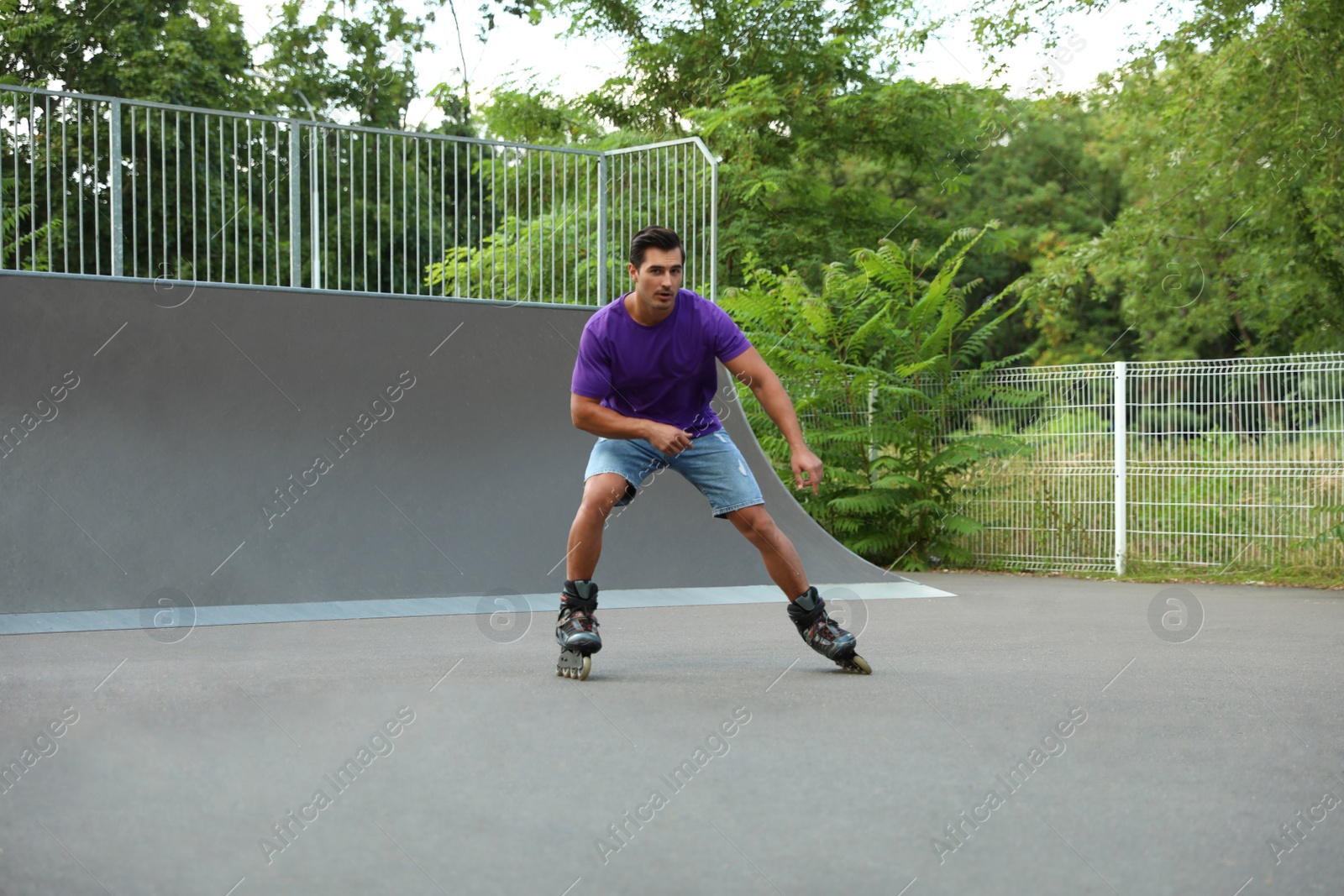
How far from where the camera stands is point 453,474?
8.69 m

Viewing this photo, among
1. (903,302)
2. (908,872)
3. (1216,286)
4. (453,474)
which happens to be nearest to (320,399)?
(453,474)

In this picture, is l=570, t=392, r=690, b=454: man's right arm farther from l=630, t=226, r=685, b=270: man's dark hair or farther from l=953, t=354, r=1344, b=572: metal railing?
l=953, t=354, r=1344, b=572: metal railing

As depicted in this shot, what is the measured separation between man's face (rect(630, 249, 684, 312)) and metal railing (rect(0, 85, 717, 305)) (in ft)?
13.9

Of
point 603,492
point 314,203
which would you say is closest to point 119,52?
point 314,203

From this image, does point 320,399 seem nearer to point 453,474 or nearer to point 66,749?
point 453,474

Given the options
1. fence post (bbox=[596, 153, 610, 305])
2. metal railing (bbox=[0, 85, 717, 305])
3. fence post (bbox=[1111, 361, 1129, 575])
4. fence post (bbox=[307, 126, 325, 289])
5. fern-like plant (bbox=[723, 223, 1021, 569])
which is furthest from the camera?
fern-like plant (bbox=[723, 223, 1021, 569])

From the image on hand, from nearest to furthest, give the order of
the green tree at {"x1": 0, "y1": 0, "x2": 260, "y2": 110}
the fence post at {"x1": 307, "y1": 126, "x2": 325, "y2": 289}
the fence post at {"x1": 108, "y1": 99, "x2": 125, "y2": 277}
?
the fence post at {"x1": 108, "y1": 99, "x2": 125, "y2": 277} < the fence post at {"x1": 307, "y1": 126, "x2": 325, "y2": 289} < the green tree at {"x1": 0, "y1": 0, "x2": 260, "y2": 110}

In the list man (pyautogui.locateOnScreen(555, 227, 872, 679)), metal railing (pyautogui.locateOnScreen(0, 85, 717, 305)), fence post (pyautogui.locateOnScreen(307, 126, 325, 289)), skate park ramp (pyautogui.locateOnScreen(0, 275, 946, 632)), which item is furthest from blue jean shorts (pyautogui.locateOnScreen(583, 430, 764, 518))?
fence post (pyautogui.locateOnScreen(307, 126, 325, 289))

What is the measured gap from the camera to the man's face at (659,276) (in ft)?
15.6

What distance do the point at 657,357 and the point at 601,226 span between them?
5563 millimetres

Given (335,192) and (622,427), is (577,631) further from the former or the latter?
(335,192)

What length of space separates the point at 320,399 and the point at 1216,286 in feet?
63.4

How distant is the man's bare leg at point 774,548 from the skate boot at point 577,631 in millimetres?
670

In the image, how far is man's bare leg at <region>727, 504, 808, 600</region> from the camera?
4918mm
